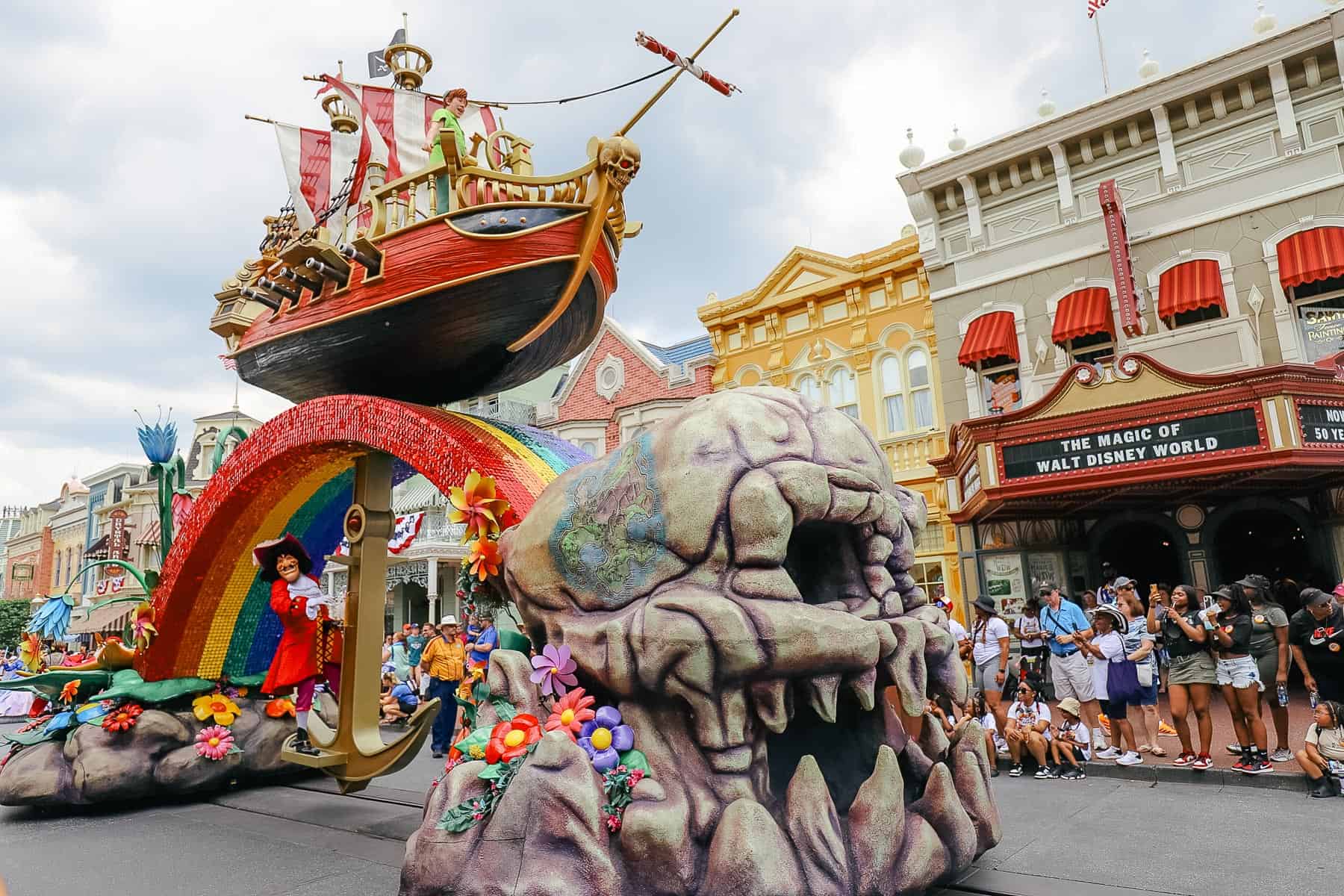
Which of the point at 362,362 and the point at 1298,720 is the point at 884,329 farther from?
the point at 362,362

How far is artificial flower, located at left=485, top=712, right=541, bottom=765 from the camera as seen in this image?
12.1 feet

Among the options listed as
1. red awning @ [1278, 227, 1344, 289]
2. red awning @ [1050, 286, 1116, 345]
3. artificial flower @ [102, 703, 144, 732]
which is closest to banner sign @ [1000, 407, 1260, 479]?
red awning @ [1050, 286, 1116, 345]

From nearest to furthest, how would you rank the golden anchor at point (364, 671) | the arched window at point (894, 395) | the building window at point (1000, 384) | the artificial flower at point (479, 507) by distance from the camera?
the artificial flower at point (479, 507) → the golden anchor at point (364, 671) → the building window at point (1000, 384) → the arched window at point (894, 395)

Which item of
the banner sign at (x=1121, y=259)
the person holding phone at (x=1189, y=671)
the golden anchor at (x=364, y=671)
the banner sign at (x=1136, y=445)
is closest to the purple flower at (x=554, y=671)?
the golden anchor at (x=364, y=671)

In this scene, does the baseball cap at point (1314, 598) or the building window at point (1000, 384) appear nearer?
the baseball cap at point (1314, 598)

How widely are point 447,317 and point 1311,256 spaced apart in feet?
37.1

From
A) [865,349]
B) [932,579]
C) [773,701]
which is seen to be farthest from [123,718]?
[865,349]

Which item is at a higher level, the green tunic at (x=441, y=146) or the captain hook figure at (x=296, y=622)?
the green tunic at (x=441, y=146)

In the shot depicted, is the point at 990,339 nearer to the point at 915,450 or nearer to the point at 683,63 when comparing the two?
the point at 915,450

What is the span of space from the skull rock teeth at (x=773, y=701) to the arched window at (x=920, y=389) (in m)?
12.1

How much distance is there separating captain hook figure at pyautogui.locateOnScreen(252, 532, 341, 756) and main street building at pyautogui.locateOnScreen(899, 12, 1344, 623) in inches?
335

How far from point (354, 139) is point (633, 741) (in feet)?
23.9

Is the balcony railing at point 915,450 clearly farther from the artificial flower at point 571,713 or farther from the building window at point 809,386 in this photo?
the artificial flower at point 571,713

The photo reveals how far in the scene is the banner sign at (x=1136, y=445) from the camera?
31.6ft
